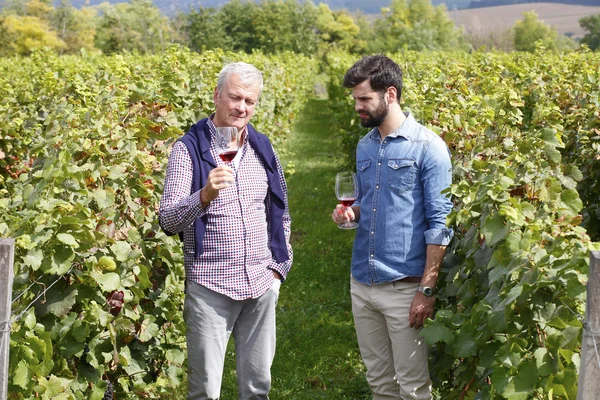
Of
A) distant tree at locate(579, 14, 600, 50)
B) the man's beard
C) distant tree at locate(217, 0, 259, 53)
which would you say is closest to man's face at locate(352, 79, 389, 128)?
the man's beard

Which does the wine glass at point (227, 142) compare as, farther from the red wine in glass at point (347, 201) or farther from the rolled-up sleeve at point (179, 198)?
the red wine in glass at point (347, 201)

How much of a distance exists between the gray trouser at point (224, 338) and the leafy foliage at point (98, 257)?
0.32 meters

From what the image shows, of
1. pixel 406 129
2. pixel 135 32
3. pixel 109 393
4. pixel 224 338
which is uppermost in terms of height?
pixel 406 129

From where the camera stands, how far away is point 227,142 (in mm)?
3326

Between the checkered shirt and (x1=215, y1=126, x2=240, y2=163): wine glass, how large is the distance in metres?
0.24

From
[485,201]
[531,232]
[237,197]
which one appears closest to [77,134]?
[237,197]

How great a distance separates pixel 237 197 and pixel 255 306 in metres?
0.52

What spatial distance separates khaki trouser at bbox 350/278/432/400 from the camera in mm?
3664

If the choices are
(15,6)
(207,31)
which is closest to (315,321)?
(207,31)

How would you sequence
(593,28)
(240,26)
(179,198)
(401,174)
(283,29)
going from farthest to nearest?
1. (593,28)
2. (240,26)
3. (283,29)
4. (401,174)
5. (179,198)

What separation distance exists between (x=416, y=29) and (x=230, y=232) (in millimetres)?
73463

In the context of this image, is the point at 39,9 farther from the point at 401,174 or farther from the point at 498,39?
the point at 401,174

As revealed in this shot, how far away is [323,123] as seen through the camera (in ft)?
83.2

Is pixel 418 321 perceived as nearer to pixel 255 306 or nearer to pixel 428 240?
pixel 428 240
